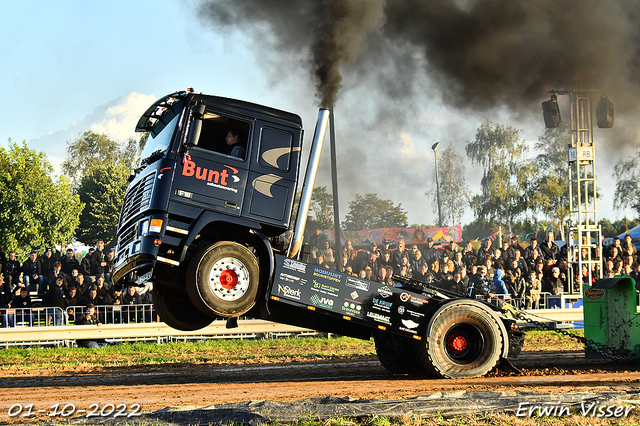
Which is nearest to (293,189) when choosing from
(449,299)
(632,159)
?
(449,299)

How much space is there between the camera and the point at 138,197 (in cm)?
812

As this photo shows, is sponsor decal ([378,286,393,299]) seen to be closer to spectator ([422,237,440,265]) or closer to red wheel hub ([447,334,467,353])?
red wheel hub ([447,334,467,353])

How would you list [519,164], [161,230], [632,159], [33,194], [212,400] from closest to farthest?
1. [212,400]
2. [161,230]
3. [33,194]
4. [519,164]
5. [632,159]

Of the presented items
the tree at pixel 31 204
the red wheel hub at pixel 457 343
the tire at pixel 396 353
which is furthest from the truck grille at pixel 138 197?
the tree at pixel 31 204

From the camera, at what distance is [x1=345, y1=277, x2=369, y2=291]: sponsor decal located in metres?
8.34

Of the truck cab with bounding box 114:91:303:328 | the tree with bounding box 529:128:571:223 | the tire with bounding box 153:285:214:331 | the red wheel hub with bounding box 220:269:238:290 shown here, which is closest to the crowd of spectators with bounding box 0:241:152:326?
the tire with bounding box 153:285:214:331

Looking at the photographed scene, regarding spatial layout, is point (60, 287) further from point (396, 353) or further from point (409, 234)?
point (409, 234)

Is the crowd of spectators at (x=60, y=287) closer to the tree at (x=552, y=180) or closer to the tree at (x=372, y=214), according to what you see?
the tree at (x=372, y=214)

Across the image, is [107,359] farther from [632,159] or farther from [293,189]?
[632,159]

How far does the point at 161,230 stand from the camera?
294 inches

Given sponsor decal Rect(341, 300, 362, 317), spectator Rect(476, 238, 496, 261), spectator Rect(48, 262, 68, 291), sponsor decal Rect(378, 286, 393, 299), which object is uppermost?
spectator Rect(476, 238, 496, 261)

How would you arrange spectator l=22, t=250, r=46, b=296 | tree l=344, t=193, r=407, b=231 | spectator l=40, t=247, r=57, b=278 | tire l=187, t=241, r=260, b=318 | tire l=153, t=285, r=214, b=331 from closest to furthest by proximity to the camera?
tire l=187, t=241, r=260, b=318 → tire l=153, t=285, r=214, b=331 → spectator l=22, t=250, r=46, b=296 → spectator l=40, t=247, r=57, b=278 → tree l=344, t=193, r=407, b=231

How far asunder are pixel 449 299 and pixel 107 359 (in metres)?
7.37

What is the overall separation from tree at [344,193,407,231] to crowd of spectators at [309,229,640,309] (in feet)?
37.2
